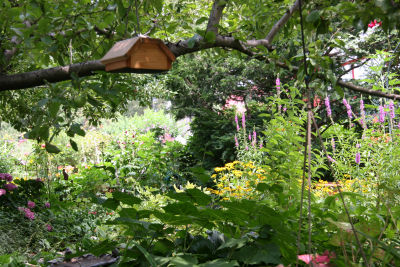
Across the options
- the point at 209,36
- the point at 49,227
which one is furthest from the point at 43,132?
the point at 49,227

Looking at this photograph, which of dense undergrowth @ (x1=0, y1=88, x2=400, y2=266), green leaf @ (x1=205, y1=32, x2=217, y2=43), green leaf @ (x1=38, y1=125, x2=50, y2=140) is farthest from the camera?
green leaf @ (x1=205, y1=32, x2=217, y2=43)

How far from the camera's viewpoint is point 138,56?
Result: 1589 mm

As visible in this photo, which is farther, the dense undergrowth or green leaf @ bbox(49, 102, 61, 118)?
green leaf @ bbox(49, 102, 61, 118)

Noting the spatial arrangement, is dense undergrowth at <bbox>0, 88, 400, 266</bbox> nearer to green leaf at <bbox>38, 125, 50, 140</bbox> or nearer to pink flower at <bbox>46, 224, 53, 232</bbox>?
pink flower at <bbox>46, 224, 53, 232</bbox>

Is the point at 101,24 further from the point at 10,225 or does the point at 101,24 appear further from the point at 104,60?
the point at 10,225

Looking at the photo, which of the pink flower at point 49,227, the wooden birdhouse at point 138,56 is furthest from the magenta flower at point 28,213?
the wooden birdhouse at point 138,56

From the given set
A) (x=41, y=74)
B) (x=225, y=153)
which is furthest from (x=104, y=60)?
(x=225, y=153)

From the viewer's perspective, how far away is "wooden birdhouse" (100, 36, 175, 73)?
1.52 m

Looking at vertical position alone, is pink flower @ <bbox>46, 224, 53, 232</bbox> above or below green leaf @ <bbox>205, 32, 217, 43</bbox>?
below

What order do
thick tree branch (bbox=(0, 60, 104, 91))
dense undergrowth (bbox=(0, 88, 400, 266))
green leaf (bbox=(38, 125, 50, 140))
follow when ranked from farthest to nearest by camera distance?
thick tree branch (bbox=(0, 60, 104, 91)), green leaf (bbox=(38, 125, 50, 140)), dense undergrowth (bbox=(0, 88, 400, 266))

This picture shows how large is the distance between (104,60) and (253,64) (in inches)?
225

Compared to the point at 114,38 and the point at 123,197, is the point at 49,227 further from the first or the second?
the point at 123,197

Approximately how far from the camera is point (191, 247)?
3.56 feet

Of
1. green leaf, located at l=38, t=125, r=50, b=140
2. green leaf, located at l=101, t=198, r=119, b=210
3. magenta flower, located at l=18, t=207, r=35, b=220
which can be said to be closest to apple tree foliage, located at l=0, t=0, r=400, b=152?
green leaf, located at l=38, t=125, r=50, b=140
